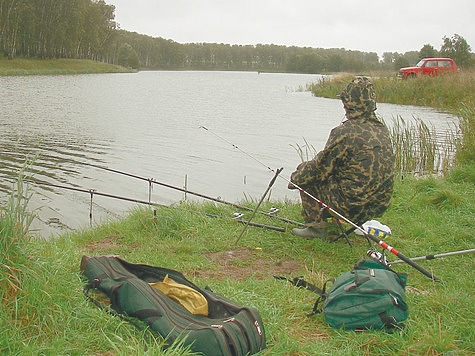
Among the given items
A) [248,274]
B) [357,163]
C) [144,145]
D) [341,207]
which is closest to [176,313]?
[248,274]

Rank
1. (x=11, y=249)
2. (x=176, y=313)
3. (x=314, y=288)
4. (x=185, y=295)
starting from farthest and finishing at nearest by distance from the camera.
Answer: (x=314, y=288)
(x=185, y=295)
(x=176, y=313)
(x=11, y=249)

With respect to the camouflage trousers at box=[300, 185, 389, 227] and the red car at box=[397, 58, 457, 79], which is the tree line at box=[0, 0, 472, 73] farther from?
the camouflage trousers at box=[300, 185, 389, 227]

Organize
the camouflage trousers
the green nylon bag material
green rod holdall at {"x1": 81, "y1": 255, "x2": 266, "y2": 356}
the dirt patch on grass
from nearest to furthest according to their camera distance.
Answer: green rod holdall at {"x1": 81, "y1": 255, "x2": 266, "y2": 356}, the green nylon bag material, the dirt patch on grass, the camouflage trousers

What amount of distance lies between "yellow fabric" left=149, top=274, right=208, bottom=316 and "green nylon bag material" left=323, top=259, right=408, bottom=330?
2.59 feet

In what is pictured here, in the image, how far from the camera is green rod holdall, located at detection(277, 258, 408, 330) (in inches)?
113

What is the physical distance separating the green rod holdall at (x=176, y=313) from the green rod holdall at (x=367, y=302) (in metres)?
0.57

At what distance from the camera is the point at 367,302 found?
2910mm

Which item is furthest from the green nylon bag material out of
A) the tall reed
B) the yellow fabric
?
the tall reed

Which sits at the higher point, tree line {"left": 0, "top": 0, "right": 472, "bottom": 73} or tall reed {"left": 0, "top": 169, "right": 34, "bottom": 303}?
tree line {"left": 0, "top": 0, "right": 472, "bottom": 73}

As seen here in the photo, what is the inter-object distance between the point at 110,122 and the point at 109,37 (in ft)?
240

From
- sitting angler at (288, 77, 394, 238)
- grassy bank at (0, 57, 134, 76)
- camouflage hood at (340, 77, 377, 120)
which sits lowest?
sitting angler at (288, 77, 394, 238)

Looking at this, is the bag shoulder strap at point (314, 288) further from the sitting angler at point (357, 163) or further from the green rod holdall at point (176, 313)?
the sitting angler at point (357, 163)

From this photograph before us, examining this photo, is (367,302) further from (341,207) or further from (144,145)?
(144,145)

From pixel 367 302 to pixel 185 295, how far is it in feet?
3.71
